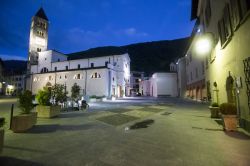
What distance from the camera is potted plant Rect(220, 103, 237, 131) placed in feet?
24.7

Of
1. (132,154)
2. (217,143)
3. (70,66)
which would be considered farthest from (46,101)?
(70,66)

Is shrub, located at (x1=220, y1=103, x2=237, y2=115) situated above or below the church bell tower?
below

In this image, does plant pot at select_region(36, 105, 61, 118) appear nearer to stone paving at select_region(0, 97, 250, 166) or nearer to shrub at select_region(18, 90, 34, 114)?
shrub at select_region(18, 90, 34, 114)

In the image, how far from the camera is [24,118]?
25.2ft

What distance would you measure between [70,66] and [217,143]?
4762 cm

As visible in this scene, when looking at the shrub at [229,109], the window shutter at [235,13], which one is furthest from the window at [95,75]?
the shrub at [229,109]

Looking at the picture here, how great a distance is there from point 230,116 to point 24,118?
1012 cm

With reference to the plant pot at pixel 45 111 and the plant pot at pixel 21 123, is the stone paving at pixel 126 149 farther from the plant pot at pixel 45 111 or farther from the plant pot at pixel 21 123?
the plant pot at pixel 45 111

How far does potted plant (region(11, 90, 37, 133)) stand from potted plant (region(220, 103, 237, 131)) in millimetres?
9863

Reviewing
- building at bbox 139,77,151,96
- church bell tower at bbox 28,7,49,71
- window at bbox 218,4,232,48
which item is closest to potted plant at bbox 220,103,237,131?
window at bbox 218,4,232,48

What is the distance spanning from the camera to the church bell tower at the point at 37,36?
2184 inches

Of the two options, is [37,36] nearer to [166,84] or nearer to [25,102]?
[166,84]

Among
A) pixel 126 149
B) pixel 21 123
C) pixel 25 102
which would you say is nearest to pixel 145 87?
pixel 25 102

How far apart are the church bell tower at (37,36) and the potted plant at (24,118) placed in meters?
54.0
